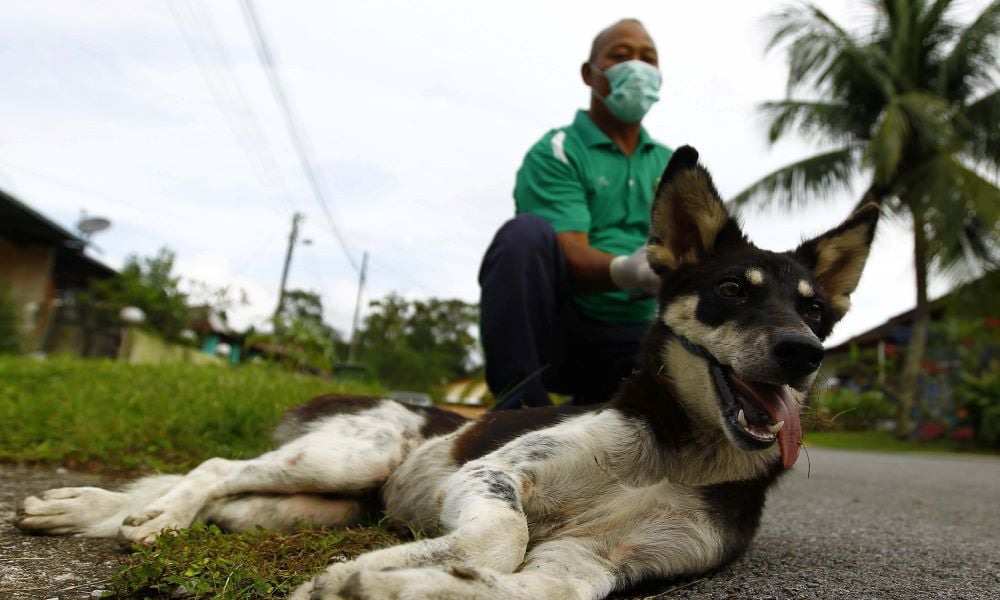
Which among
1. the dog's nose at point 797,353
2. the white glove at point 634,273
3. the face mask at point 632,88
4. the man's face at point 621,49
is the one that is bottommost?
the dog's nose at point 797,353

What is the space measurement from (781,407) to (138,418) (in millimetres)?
4493

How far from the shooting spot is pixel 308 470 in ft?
8.70

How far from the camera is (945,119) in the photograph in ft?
56.6

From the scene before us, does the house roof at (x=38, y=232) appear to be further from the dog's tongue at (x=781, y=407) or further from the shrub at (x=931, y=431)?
the shrub at (x=931, y=431)

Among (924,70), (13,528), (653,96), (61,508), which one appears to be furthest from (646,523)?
(924,70)

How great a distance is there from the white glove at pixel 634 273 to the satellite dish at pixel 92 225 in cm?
2100

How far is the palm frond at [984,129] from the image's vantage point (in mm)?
17948

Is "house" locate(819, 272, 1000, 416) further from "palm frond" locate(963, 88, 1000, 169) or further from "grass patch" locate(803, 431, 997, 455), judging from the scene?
"palm frond" locate(963, 88, 1000, 169)

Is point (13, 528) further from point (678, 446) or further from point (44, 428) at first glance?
point (44, 428)

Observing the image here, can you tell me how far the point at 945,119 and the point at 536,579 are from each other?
19448 millimetres

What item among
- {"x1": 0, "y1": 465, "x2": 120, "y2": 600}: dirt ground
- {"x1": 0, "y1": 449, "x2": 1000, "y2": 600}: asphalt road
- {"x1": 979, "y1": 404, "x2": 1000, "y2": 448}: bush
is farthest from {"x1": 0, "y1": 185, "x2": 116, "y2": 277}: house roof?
{"x1": 979, "y1": 404, "x2": 1000, "y2": 448}: bush

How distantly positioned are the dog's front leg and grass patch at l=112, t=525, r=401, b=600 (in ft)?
0.70

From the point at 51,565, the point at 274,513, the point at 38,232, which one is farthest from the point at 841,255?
the point at 38,232

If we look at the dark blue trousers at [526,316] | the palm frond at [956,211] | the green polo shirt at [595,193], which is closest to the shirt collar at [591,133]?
the green polo shirt at [595,193]
